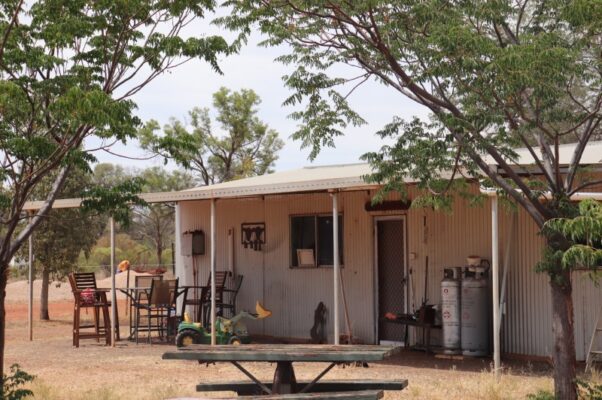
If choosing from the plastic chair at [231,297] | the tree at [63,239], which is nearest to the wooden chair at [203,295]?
the plastic chair at [231,297]

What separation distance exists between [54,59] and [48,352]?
8.19 metres

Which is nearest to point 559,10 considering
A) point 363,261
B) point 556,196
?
point 556,196

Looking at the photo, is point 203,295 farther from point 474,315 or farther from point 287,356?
point 287,356

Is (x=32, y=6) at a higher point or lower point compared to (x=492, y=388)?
higher

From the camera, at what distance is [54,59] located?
8.88 meters

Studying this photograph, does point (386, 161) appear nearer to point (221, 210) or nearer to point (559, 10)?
point (559, 10)

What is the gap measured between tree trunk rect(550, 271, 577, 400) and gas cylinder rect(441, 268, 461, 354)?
15.4 ft

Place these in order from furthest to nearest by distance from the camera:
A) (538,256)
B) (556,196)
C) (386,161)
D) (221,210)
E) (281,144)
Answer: (281,144), (221,210), (538,256), (386,161), (556,196)

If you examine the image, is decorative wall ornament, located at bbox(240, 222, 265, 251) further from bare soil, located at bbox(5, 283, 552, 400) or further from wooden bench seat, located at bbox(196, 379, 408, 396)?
wooden bench seat, located at bbox(196, 379, 408, 396)

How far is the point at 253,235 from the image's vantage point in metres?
17.6

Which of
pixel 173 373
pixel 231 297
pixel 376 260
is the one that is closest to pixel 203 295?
pixel 231 297

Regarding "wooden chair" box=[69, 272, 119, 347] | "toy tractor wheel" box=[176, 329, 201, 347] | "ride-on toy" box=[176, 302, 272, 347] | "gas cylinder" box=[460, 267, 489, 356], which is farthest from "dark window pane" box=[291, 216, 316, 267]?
"gas cylinder" box=[460, 267, 489, 356]

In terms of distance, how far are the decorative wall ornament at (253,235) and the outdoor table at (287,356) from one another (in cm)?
859

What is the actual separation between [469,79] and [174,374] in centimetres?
589
